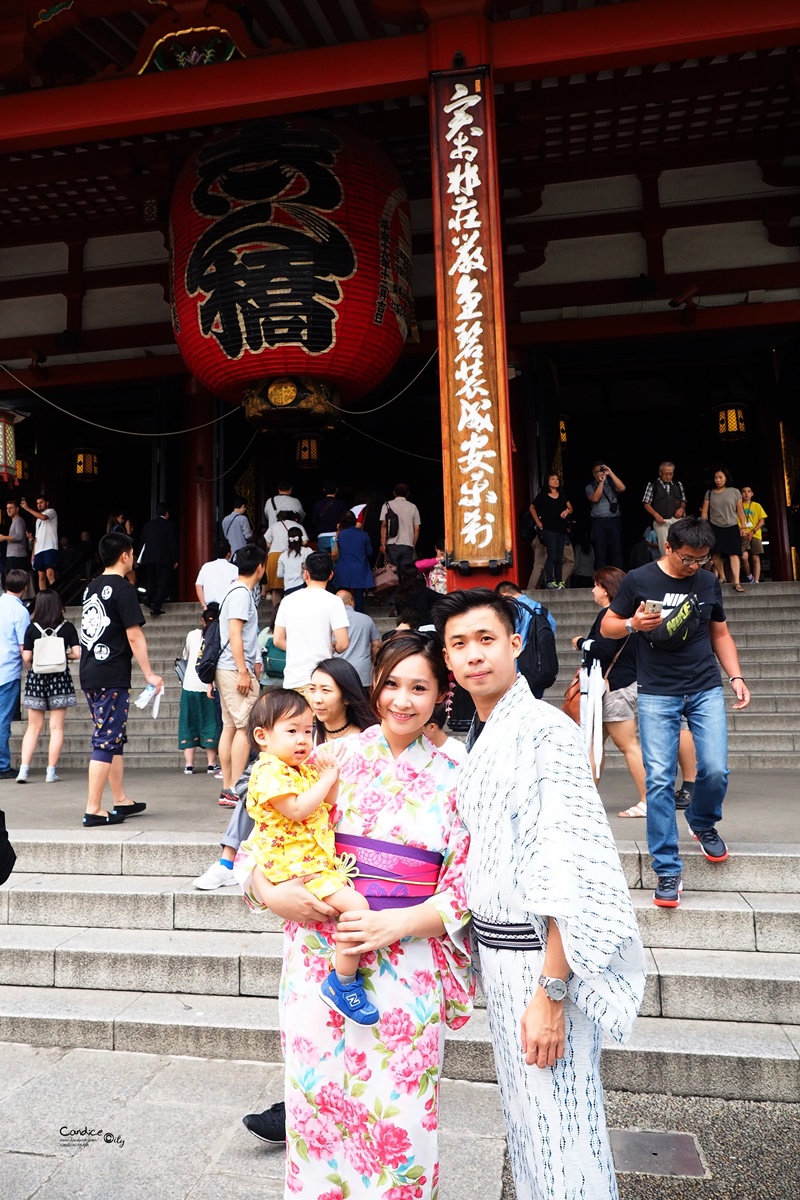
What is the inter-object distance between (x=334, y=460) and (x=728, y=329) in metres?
6.31

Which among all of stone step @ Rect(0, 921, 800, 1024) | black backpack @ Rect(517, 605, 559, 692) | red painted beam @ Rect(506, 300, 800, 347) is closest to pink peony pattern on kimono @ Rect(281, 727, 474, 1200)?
stone step @ Rect(0, 921, 800, 1024)

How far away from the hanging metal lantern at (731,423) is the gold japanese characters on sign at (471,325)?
23.9 ft

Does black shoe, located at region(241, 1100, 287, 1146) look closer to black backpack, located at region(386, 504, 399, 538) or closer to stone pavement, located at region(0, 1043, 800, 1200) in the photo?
stone pavement, located at region(0, 1043, 800, 1200)

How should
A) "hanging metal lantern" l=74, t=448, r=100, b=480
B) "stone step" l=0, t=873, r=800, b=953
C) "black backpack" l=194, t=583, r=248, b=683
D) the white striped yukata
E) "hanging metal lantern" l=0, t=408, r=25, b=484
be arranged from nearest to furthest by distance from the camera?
the white striped yukata, "stone step" l=0, t=873, r=800, b=953, "black backpack" l=194, t=583, r=248, b=683, "hanging metal lantern" l=0, t=408, r=25, b=484, "hanging metal lantern" l=74, t=448, r=100, b=480

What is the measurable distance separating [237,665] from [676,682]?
2733 millimetres

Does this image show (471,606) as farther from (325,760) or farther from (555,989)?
(555,989)

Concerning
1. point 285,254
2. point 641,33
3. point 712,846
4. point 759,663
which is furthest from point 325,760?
point 641,33

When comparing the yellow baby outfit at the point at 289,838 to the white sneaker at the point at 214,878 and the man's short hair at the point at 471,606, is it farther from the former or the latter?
the white sneaker at the point at 214,878

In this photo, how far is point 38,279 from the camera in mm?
11867

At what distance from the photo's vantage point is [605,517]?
10.1 m

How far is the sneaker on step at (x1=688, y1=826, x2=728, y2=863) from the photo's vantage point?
12.7 ft

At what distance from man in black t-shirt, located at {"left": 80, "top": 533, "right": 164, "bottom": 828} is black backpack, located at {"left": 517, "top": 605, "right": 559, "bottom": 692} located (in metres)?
2.17

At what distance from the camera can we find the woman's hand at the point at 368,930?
72.0 inches

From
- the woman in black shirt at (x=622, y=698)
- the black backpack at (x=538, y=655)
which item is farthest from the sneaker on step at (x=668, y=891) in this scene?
the woman in black shirt at (x=622, y=698)
